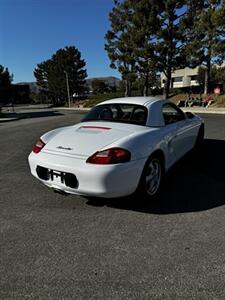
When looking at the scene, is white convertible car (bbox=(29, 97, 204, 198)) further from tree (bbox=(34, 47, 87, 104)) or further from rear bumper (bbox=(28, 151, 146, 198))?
tree (bbox=(34, 47, 87, 104))

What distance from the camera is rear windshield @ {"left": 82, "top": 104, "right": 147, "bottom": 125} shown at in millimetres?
4250

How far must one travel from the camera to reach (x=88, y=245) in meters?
2.88

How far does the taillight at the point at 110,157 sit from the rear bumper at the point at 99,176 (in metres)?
0.05

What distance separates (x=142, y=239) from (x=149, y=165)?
3.53 ft

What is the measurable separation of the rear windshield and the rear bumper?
96 centimetres

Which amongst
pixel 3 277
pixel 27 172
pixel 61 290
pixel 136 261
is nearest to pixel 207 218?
pixel 136 261

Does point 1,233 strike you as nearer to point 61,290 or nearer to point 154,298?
point 61,290

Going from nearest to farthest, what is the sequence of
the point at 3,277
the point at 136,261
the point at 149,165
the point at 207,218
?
the point at 3,277 < the point at 136,261 < the point at 207,218 < the point at 149,165

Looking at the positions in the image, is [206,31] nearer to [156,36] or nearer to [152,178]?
[156,36]

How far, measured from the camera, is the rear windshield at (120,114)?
425 cm

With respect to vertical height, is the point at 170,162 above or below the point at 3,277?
above

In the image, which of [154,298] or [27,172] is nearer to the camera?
[154,298]

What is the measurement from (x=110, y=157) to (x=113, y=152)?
0.24 feet

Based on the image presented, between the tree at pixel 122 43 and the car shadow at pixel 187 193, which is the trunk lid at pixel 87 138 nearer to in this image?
the car shadow at pixel 187 193
